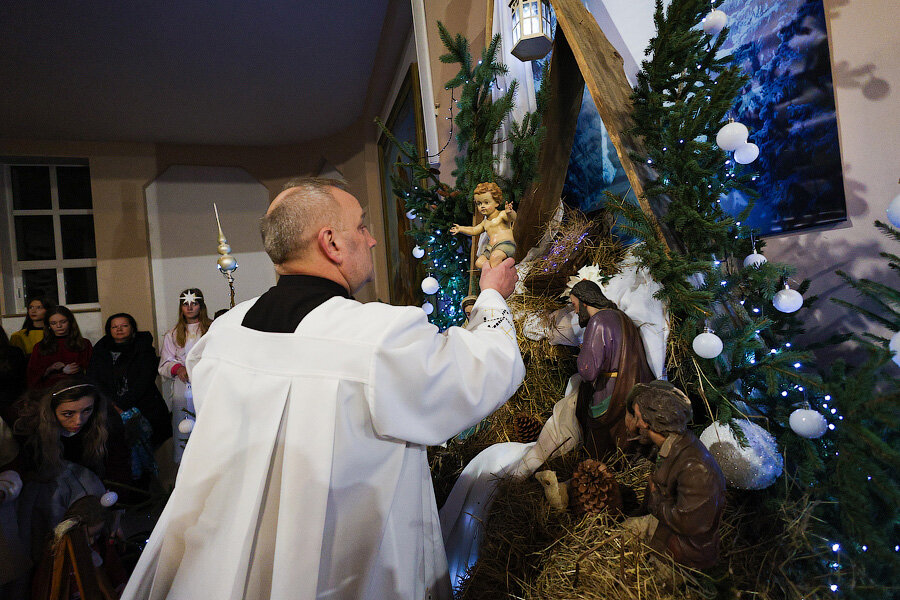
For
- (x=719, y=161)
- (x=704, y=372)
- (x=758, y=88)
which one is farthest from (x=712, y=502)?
(x=758, y=88)

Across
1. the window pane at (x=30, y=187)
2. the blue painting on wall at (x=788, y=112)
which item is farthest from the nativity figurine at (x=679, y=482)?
the window pane at (x=30, y=187)

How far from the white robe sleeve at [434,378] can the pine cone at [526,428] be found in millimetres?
1085

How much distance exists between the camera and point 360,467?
137cm

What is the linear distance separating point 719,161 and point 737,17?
3.81 feet

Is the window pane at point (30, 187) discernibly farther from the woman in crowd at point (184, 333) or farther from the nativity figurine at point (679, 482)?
the nativity figurine at point (679, 482)

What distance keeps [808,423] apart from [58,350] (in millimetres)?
5586

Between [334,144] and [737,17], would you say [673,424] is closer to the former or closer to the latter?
[737,17]

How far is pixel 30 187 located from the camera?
786 centimetres

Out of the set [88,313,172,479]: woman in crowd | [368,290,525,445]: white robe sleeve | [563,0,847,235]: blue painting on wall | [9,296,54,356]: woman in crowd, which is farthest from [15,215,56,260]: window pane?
[563,0,847,235]: blue painting on wall

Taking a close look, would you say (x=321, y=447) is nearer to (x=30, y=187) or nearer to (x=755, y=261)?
(x=755, y=261)

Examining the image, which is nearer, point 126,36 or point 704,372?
point 704,372

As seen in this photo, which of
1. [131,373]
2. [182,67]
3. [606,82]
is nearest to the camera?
[606,82]

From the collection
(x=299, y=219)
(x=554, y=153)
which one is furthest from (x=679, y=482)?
(x=554, y=153)

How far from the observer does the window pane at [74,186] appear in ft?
26.3
